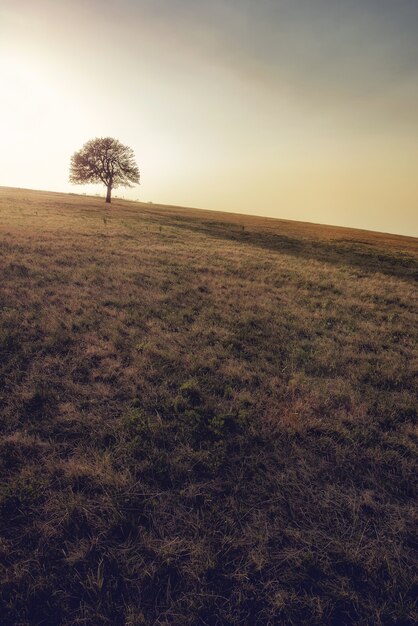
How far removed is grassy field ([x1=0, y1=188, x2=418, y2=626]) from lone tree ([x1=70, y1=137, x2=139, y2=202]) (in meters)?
52.1

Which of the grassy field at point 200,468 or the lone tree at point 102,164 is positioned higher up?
the lone tree at point 102,164

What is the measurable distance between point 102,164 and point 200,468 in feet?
197

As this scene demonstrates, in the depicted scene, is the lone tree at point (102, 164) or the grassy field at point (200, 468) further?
the lone tree at point (102, 164)

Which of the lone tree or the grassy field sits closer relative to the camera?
the grassy field

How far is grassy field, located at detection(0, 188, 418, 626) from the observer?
10.2 ft

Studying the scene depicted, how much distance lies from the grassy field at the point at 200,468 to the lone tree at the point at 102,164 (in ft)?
171

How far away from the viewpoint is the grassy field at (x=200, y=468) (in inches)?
122

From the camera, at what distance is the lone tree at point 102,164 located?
176 feet

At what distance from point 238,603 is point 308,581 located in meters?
0.77

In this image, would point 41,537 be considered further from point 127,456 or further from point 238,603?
point 238,603

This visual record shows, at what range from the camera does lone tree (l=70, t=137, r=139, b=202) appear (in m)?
53.5

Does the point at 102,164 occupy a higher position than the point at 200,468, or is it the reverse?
the point at 102,164

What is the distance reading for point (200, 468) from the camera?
14.7 ft

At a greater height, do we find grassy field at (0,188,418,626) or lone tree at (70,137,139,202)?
→ lone tree at (70,137,139,202)
